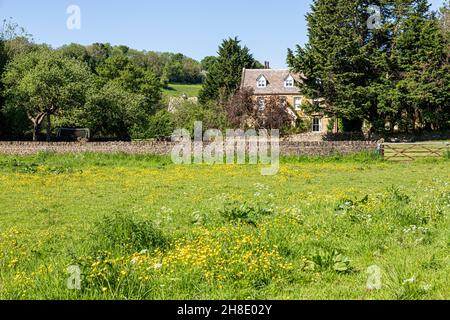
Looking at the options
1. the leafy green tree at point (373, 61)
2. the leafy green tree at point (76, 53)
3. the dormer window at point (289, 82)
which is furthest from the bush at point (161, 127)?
the leafy green tree at point (76, 53)

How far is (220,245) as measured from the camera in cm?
743

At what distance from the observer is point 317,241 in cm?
823

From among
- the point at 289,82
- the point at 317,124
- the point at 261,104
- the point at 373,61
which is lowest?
the point at 317,124

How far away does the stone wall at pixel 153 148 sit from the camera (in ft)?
102

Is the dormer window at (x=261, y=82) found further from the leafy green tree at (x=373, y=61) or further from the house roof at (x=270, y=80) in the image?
the leafy green tree at (x=373, y=61)

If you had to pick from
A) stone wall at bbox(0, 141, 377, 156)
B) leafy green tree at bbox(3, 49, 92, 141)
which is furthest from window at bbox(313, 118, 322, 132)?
leafy green tree at bbox(3, 49, 92, 141)

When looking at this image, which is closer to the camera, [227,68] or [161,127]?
[161,127]

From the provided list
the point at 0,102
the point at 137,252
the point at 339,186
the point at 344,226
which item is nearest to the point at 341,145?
the point at 339,186

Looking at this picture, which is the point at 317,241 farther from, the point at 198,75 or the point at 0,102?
the point at 198,75

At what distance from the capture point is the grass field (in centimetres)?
594

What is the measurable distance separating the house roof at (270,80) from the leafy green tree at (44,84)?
95.5 feet

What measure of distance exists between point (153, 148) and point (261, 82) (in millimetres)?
40351

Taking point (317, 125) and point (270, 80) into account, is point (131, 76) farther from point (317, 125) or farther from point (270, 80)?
point (317, 125)

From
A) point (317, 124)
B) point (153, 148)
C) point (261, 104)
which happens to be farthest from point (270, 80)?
point (153, 148)
